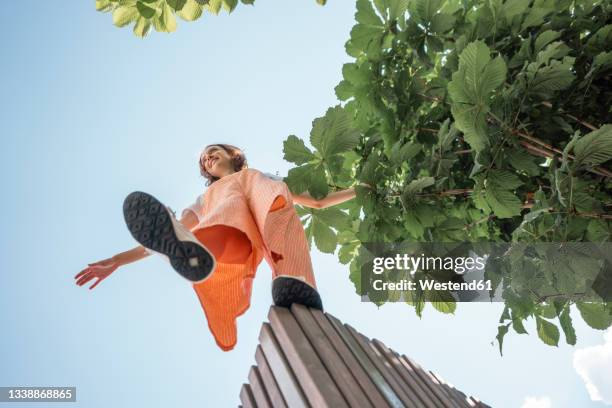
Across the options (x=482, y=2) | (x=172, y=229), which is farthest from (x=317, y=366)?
(x=482, y=2)

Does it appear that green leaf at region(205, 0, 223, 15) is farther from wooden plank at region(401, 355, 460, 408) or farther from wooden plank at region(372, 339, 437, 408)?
wooden plank at region(401, 355, 460, 408)

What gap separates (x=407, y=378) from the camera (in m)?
1.89

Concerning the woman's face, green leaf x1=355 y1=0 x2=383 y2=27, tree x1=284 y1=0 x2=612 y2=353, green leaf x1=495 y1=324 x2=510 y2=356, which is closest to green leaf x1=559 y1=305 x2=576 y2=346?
tree x1=284 y1=0 x2=612 y2=353

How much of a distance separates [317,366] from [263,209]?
0.65 meters

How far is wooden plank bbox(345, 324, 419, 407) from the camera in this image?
5.07 feet

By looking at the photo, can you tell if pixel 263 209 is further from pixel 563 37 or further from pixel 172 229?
pixel 563 37

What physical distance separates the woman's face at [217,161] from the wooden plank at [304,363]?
1116 mm

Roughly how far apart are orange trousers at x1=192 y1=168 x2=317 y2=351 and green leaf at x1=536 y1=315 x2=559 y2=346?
0.86 meters

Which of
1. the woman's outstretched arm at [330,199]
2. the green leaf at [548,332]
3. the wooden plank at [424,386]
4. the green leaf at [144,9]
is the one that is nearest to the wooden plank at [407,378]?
the wooden plank at [424,386]

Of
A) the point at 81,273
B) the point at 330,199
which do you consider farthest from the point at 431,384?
the point at 81,273

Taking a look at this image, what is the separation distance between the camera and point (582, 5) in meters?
1.71

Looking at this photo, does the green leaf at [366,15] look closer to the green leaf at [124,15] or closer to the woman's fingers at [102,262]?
the green leaf at [124,15]

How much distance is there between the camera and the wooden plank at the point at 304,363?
113cm

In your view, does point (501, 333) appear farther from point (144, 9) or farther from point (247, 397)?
point (144, 9)
